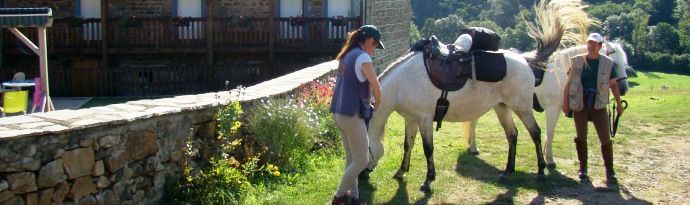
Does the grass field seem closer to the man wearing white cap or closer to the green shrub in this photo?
the green shrub

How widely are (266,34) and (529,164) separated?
39.1 feet

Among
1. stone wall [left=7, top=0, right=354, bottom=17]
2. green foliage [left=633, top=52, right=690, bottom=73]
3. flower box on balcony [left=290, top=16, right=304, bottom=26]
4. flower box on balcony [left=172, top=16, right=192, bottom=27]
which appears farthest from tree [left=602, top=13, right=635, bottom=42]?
flower box on balcony [left=172, top=16, right=192, bottom=27]

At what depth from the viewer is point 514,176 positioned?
24.2ft

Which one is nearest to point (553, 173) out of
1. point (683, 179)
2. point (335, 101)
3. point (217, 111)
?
point (683, 179)

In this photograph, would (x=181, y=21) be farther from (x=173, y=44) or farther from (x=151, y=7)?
(x=151, y=7)

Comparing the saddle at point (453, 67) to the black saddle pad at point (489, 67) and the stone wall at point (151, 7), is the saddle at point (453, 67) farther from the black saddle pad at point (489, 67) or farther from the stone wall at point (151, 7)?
the stone wall at point (151, 7)

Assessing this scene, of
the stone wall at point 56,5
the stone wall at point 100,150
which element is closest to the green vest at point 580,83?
the stone wall at point 100,150

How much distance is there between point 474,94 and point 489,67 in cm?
32

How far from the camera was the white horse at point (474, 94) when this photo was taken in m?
6.67

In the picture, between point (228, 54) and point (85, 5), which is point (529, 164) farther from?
point (85, 5)

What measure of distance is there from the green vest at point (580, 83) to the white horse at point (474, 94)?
41 cm

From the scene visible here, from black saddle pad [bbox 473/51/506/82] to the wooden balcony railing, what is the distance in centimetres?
1177

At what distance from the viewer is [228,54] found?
63.8 feet

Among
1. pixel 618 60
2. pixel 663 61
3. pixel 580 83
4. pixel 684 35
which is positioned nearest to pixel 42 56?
pixel 580 83
